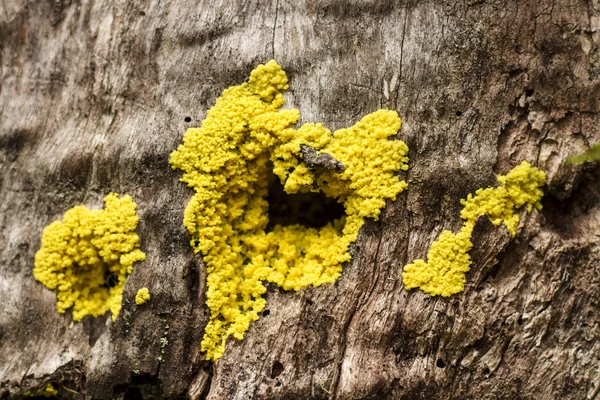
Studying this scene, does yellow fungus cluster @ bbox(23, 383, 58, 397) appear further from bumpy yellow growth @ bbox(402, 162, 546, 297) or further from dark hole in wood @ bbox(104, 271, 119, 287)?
bumpy yellow growth @ bbox(402, 162, 546, 297)

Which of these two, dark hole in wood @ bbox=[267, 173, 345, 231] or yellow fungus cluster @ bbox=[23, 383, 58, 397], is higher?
dark hole in wood @ bbox=[267, 173, 345, 231]

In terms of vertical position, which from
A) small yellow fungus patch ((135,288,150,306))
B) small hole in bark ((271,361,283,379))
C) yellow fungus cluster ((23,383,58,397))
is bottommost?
yellow fungus cluster ((23,383,58,397))

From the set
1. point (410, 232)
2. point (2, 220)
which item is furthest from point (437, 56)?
point (2, 220)

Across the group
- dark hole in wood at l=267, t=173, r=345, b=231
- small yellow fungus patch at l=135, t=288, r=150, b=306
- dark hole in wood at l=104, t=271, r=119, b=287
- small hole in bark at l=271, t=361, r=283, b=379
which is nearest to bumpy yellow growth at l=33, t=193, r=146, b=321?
dark hole in wood at l=104, t=271, r=119, b=287

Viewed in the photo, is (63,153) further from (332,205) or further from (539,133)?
(539,133)

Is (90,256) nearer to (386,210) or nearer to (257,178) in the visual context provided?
(257,178)

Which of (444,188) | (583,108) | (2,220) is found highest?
(583,108)

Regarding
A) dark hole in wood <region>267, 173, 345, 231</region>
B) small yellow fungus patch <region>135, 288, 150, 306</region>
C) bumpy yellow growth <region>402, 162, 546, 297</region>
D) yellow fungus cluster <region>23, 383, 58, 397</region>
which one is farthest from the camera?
dark hole in wood <region>267, 173, 345, 231</region>
